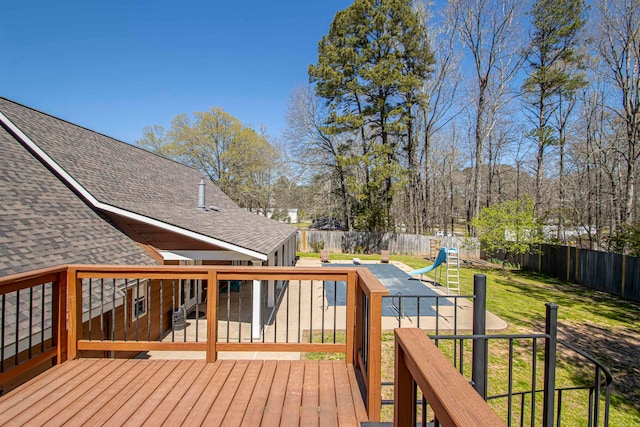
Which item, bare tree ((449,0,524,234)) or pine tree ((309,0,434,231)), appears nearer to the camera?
bare tree ((449,0,524,234))

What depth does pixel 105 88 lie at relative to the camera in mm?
16906

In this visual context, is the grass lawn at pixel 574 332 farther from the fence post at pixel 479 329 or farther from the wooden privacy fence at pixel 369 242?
the wooden privacy fence at pixel 369 242

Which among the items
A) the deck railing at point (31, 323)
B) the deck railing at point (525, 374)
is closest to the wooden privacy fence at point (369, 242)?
the deck railing at point (525, 374)

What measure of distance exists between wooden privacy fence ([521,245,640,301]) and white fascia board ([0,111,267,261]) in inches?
464

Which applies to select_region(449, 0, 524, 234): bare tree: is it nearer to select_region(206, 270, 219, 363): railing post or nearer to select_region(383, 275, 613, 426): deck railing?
select_region(383, 275, 613, 426): deck railing

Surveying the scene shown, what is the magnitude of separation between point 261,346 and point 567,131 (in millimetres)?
21190

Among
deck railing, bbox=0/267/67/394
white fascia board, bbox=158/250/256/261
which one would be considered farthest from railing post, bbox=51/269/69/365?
white fascia board, bbox=158/250/256/261

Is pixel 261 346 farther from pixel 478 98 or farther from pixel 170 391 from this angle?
pixel 478 98

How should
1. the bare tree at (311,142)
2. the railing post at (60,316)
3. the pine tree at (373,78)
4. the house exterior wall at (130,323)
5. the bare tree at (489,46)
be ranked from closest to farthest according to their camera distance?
the railing post at (60,316) < the house exterior wall at (130,323) < the bare tree at (489,46) < the pine tree at (373,78) < the bare tree at (311,142)

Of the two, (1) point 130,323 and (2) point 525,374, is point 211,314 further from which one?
(2) point 525,374

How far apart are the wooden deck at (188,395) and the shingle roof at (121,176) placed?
3810mm

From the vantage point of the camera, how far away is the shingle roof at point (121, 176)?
6.92 metres

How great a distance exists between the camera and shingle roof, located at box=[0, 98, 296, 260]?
6.92 m

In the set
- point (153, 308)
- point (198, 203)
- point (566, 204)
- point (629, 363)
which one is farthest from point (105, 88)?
point (566, 204)
